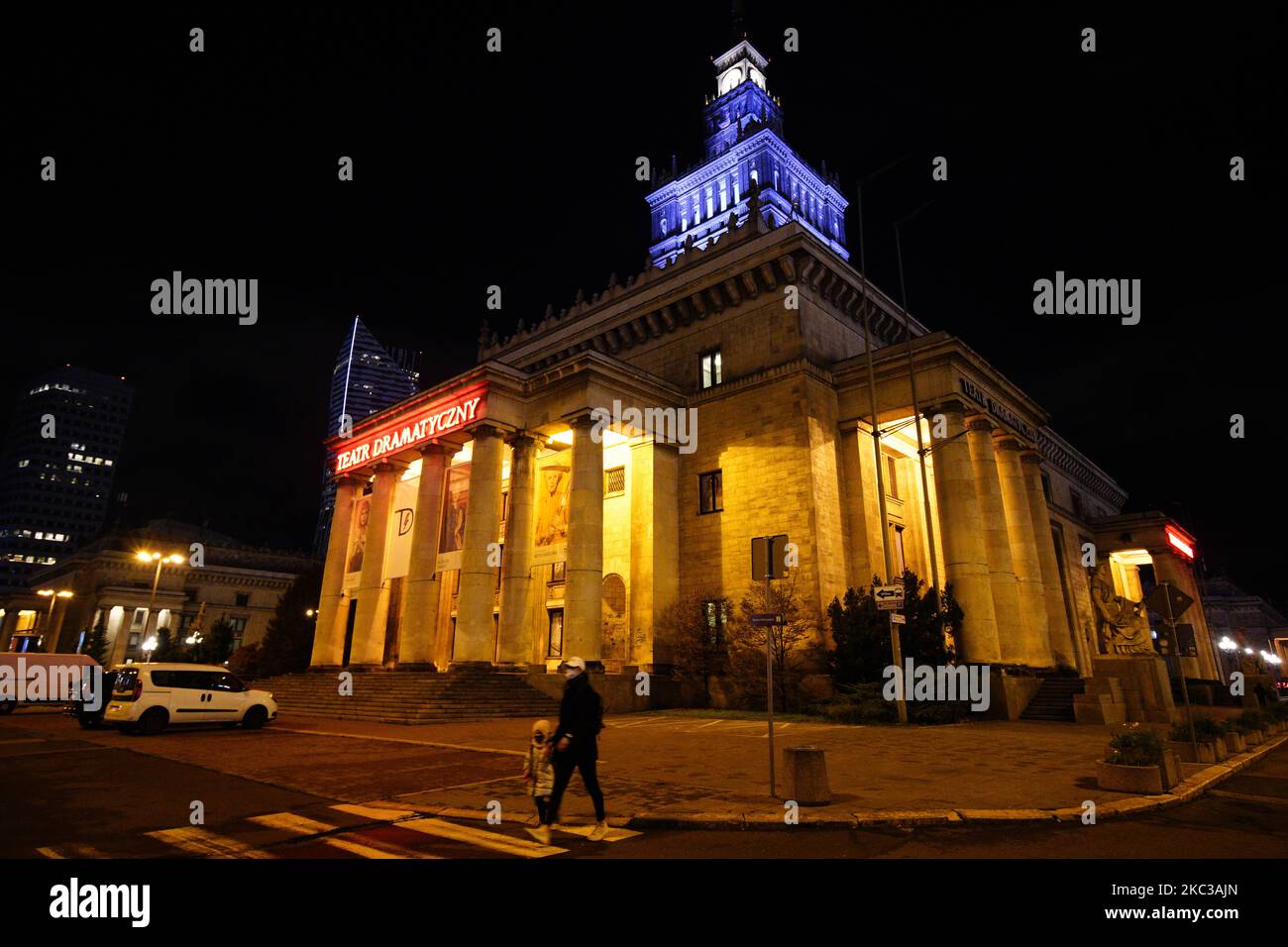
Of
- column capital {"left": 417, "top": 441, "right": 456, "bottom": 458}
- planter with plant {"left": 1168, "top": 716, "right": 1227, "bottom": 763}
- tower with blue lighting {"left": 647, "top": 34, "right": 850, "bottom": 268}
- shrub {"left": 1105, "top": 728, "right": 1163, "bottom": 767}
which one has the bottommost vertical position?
planter with plant {"left": 1168, "top": 716, "right": 1227, "bottom": 763}

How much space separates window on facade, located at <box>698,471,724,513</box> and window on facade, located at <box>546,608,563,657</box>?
942cm

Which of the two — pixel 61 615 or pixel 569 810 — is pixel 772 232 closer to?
pixel 569 810

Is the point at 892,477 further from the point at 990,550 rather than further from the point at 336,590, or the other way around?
the point at 336,590

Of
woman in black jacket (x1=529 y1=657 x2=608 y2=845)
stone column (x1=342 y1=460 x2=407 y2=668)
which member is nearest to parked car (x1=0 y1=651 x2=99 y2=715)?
stone column (x1=342 y1=460 x2=407 y2=668)

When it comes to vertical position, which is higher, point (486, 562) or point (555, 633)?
point (486, 562)

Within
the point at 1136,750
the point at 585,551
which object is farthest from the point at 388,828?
the point at 585,551

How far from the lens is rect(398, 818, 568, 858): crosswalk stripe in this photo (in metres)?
6.39

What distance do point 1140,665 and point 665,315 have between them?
81.4 ft

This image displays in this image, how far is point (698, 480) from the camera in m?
31.5

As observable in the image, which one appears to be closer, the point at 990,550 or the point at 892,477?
the point at 990,550

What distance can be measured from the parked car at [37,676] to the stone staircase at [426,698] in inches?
365

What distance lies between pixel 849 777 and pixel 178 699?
60.2 ft

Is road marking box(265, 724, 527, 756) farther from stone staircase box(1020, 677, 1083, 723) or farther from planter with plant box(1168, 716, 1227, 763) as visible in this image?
stone staircase box(1020, 677, 1083, 723)
